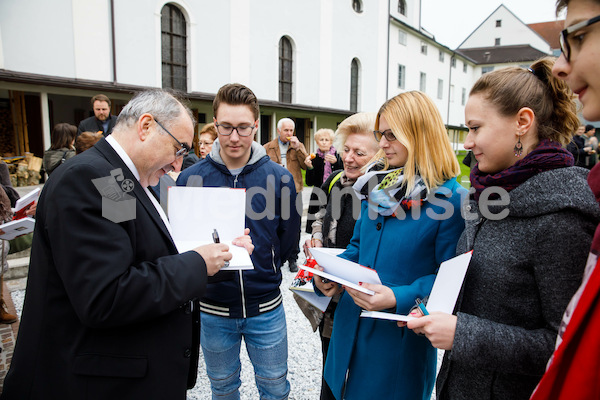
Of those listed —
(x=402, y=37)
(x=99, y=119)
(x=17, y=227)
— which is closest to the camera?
(x=17, y=227)

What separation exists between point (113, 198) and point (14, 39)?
12188 mm

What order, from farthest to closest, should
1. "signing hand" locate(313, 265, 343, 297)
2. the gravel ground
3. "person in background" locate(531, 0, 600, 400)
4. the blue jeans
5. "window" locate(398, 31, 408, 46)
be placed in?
"window" locate(398, 31, 408, 46), the gravel ground, the blue jeans, "signing hand" locate(313, 265, 343, 297), "person in background" locate(531, 0, 600, 400)

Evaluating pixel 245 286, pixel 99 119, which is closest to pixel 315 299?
pixel 245 286

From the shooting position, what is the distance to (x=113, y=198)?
1.24 meters

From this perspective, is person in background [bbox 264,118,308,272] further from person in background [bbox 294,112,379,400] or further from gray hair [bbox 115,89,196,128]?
gray hair [bbox 115,89,196,128]

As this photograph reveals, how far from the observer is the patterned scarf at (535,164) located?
3.74 feet

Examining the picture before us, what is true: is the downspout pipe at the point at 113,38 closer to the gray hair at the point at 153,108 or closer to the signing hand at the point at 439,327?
the gray hair at the point at 153,108

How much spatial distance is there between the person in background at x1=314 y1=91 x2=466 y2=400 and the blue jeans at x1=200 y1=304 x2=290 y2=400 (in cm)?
55

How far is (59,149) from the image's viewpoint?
15.4ft

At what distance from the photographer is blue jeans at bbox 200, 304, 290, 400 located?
7.00 ft

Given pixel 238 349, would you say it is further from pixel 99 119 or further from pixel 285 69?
pixel 285 69

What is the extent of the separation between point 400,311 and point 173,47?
15031 mm

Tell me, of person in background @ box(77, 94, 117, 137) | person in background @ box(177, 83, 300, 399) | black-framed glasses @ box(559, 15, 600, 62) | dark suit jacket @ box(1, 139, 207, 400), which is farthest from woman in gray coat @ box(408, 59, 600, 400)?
person in background @ box(77, 94, 117, 137)

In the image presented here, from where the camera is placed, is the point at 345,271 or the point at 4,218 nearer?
the point at 345,271
